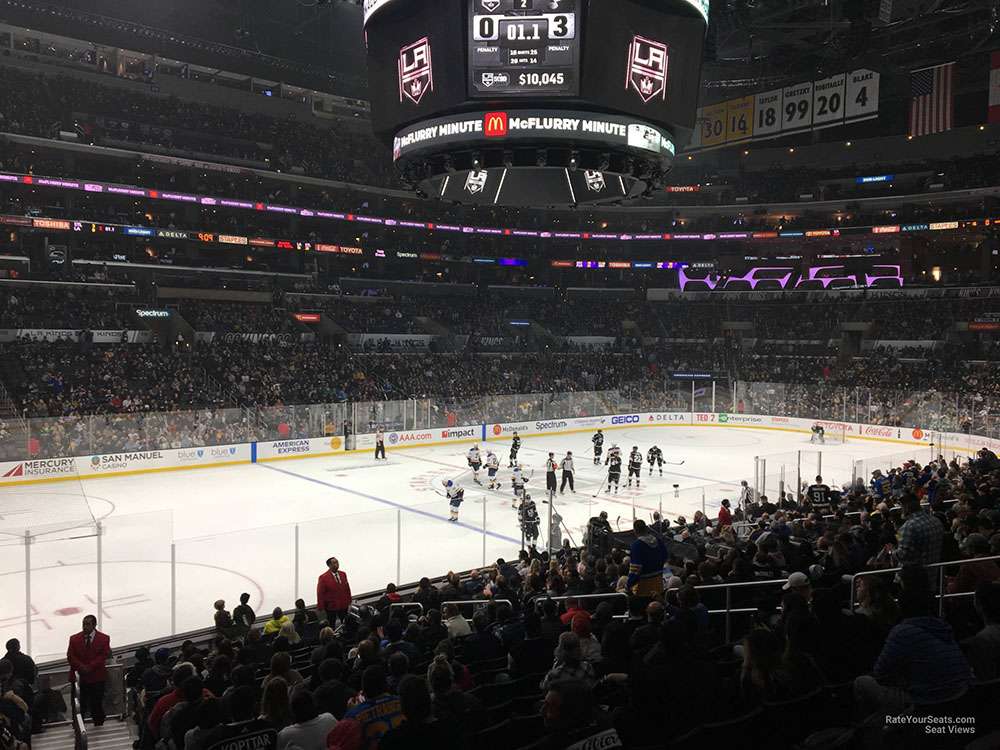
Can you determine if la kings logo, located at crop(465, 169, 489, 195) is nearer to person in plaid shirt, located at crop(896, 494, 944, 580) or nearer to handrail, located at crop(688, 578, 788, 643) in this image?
handrail, located at crop(688, 578, 788, 643)

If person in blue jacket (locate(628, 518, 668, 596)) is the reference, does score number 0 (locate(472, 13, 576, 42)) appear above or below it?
above

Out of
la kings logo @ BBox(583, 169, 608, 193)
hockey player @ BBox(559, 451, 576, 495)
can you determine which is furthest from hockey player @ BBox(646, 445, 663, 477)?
la kings logo @ BBox(583, 169, 608, 193)

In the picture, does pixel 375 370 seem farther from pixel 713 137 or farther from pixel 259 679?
pixel 259 679

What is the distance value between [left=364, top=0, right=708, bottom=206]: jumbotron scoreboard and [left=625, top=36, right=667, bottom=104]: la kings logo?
0.02 meters

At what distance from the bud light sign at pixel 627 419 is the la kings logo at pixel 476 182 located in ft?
73.6

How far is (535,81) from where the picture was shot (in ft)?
34.4

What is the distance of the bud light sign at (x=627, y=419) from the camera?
3641cm

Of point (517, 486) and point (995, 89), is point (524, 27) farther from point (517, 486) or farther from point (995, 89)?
point (995, 89)

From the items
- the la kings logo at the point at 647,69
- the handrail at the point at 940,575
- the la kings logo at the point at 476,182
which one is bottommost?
the handrail at the point at 940,575

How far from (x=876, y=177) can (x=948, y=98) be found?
18.4 m

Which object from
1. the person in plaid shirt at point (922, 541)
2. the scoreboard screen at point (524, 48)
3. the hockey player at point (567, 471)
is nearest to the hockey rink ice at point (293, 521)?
the hockey player at point (567, 471)

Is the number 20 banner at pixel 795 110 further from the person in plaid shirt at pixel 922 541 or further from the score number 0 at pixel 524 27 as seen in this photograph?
the person in plaid shirt at pixel 922 541

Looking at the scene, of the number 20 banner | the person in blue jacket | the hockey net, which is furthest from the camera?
the hockey net

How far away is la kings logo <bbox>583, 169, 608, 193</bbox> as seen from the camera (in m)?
15.3
